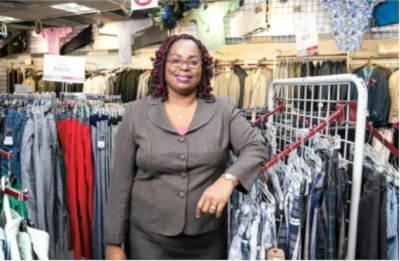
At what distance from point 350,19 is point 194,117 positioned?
2.31 metres

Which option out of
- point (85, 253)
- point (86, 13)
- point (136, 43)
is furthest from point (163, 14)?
point (85, 253)

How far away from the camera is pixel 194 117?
4.61ft

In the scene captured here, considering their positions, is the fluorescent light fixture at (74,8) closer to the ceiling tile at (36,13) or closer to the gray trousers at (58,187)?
the ceiling tile at (36,13)

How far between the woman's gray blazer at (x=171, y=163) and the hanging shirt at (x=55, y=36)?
5342 mm

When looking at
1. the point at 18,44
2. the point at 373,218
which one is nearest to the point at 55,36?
the point at 18,44

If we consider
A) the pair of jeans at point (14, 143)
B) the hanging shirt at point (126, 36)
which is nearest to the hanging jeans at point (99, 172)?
the pair of jeans at point (14, 143)

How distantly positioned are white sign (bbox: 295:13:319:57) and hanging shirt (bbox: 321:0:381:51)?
1151mm

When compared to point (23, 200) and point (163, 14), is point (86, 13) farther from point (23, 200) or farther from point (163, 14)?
point (23, 200)

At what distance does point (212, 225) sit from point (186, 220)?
13 cm

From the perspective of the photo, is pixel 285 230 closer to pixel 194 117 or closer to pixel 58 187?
pixel 194 117

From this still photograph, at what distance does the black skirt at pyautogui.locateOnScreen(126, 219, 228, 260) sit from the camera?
141 centimetres

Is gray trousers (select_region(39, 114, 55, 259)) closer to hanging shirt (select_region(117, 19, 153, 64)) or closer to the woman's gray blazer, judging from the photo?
the woman's gray blazer

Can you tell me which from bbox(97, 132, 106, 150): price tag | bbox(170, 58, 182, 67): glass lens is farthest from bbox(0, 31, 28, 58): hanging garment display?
bbox(170, 58, 182, 67): glass lens

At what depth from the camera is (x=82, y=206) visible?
8.03 feet
